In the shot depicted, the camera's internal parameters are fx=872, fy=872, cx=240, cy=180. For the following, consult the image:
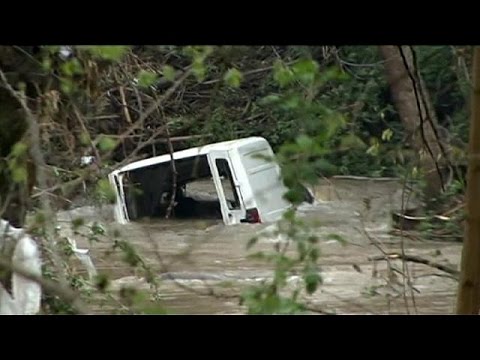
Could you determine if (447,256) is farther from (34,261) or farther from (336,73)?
(34,261)

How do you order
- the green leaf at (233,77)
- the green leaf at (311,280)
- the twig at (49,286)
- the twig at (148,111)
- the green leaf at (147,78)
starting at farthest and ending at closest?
the twig at (148,111), the green leaf at (147,78), the green leaf at (233,77), the green leaf at (311,280), the twig at (49,286)

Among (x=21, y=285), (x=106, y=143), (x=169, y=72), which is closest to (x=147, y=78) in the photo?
(x=169, y=72)

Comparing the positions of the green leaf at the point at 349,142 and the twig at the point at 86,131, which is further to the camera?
the twig at the point at 86,131

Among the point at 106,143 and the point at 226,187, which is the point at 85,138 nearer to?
the point at 106,143

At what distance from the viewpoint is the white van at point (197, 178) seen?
1828 mm

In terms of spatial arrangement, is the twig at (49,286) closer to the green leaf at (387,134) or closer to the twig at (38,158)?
the twig at (38,158)

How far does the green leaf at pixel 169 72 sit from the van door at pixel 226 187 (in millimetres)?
251

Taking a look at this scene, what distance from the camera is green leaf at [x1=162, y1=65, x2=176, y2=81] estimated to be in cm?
167

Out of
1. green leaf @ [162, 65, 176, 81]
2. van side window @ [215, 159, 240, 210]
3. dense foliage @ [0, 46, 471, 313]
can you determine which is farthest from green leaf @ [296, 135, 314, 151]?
van side window @ [215, 159, 240, 210]

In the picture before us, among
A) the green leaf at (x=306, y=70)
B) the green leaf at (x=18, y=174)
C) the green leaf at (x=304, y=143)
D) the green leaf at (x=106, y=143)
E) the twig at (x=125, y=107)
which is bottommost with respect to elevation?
the green leaf at (x=18, y=174)

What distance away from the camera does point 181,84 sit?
1747 mm

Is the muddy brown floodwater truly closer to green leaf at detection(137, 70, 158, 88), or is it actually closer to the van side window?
the van side window

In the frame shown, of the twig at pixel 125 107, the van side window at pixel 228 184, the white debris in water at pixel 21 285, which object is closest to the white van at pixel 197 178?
the van side window at pixel 228 184
